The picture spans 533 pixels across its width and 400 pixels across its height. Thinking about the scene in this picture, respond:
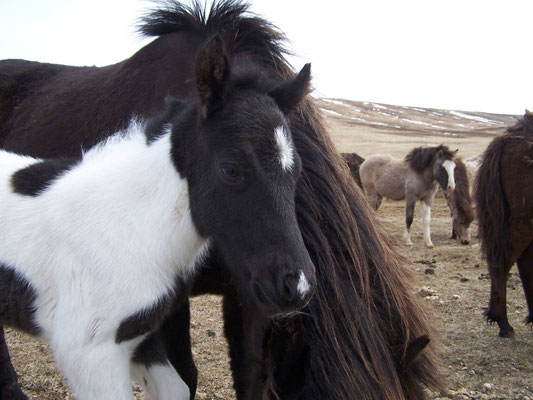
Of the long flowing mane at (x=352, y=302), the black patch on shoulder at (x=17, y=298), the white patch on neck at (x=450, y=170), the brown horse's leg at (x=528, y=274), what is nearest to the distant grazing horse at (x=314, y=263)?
the long flowing mane at (x=352, y=302)

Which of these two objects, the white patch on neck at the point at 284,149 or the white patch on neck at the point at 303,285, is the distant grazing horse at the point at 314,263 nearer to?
the white patch on neck at the point at 284,149

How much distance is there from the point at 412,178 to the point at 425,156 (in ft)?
1.92

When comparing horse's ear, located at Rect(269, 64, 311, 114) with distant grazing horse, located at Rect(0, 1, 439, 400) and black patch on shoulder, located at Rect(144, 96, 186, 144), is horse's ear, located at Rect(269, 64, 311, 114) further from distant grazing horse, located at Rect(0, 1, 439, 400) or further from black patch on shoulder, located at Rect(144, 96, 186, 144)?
black patch on shoulder, located at Rect(144, 96, 186, 144)

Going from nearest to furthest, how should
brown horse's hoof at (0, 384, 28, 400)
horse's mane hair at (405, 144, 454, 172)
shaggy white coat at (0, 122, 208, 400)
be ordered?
shaggy white coat at (0, 122, 208, 400) < brown horse's hoof at (0, 384, 28, 400) < horse's mane hair at (405, 144, 454, 172)

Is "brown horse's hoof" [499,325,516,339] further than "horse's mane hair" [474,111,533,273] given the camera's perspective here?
No

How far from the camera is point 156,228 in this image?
232 centimetres

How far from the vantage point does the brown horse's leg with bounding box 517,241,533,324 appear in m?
5.34

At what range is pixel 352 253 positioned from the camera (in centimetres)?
242

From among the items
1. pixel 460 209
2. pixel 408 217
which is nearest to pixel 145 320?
pixel 408 217

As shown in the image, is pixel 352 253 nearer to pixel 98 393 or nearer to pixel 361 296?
pixel 361 296

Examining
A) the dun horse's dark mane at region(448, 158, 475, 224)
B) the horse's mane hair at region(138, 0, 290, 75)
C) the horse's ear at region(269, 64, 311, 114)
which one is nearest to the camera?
the horse's ear at region(269, 64, 311, 114)

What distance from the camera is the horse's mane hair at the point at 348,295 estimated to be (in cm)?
214

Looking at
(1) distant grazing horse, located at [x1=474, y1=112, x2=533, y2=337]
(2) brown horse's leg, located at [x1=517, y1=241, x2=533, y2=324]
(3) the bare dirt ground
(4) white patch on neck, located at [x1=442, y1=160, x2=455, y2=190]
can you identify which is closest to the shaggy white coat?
(3) the bare dirt ground

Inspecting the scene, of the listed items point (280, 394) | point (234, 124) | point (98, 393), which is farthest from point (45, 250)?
point (280, 394)
